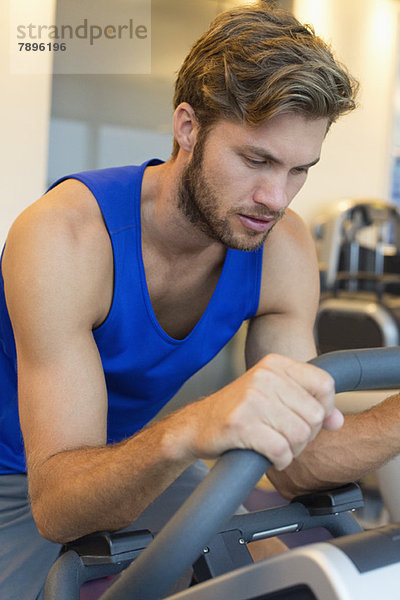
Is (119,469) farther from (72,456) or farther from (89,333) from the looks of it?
(89,333)

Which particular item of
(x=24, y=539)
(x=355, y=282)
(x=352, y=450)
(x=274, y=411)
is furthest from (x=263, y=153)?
(x=355, y=282)

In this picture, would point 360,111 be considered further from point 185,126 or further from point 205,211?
point 205,211

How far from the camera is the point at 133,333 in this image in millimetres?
1180

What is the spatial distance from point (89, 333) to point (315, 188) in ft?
12.3

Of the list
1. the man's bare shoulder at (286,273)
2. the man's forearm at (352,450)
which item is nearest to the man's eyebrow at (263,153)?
the man's bare shoulder at (286,273)

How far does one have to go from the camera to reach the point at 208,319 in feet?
4.14

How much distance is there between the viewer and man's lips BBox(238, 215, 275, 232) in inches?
45.0

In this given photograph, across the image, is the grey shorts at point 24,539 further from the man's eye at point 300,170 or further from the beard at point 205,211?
the man's eye at point 300,170

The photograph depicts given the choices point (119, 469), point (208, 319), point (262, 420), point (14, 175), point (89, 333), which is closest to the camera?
point (262, 420)

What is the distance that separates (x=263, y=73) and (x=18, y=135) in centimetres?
80

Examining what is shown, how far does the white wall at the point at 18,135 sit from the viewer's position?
5.38 ft

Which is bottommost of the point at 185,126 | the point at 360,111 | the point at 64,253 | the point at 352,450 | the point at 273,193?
the point at 352,450

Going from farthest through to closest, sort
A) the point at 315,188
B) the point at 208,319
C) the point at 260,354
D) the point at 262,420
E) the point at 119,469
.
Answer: the point at 315,188
the point at 260,354
the point at 208,319
the point at 119,469
the point at 262,420

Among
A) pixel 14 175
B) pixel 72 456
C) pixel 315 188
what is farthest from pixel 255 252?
pixel 315 188
